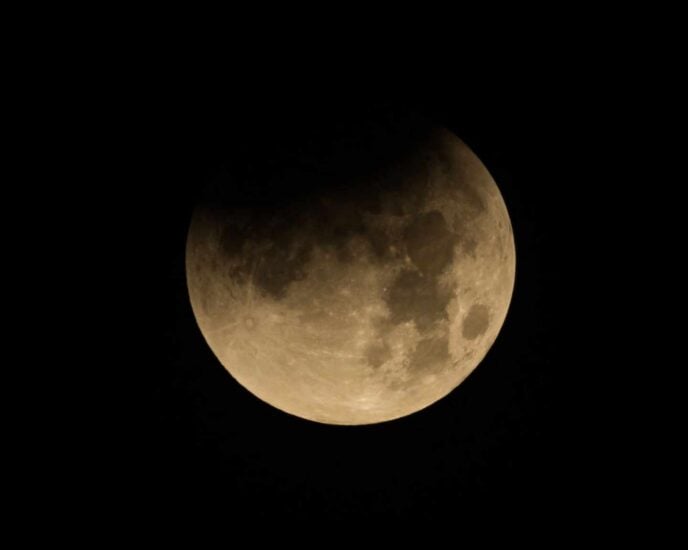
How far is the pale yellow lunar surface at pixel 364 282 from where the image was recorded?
1.96m

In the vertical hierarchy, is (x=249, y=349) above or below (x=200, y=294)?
below

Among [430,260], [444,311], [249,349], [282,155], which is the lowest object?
[249,349]

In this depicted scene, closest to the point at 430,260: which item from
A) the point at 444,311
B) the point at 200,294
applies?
the point at 444,311

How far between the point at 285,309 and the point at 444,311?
63 cm

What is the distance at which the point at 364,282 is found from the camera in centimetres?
196

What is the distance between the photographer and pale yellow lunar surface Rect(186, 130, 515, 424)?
196cm

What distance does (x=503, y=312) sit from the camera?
7.94ft

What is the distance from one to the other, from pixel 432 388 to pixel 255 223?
3.51 feet

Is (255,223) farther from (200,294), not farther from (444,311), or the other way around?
(444,311)

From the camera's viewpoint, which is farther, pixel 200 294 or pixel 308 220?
pixel 200 294

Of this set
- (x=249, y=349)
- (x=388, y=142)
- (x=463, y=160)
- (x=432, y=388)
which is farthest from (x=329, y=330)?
(x=463, y=160)

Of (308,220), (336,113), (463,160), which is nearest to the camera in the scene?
(308,220)

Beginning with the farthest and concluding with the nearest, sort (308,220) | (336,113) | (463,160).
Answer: (463,160) < (336,113) < (308,220)

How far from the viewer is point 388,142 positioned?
2043mm
